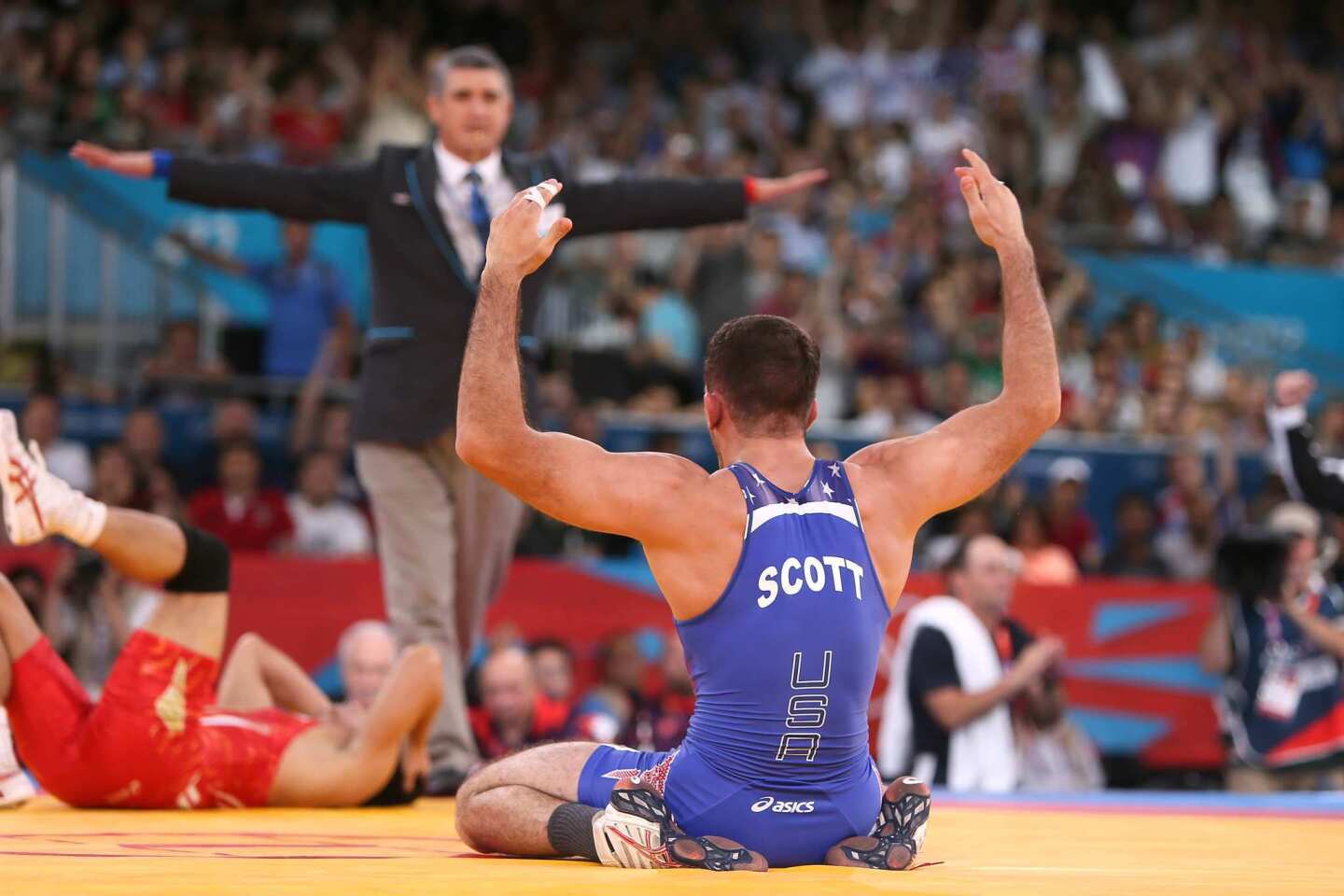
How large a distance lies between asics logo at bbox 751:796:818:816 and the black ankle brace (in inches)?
14.8

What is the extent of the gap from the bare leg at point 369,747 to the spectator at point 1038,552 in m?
5.11

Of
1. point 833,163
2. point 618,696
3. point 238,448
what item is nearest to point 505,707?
point 618,696

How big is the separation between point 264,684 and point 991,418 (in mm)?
2824

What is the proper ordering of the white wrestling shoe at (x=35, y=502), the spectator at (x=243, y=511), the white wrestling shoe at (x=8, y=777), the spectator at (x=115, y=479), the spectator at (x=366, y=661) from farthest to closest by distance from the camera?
1. the spectator at (x=243, y=511)
2. the spectator at (x=115, y=479)
3. the spectator at (x=366, y=661)
4. the white wrestling shoe at (x=8, y=777)
5. the white wrestling shoe at (x=35, y=502)

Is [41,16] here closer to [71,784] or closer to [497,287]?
[71,784]

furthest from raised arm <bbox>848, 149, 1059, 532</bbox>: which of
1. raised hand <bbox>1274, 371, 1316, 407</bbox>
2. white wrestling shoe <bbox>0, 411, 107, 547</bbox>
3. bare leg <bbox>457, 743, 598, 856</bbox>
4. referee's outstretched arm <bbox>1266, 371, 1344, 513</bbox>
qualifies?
referee's outstretched arm <bbox>1266, 371, 1344, 513</bbox>

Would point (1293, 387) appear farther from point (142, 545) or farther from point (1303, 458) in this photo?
point (142, 545)

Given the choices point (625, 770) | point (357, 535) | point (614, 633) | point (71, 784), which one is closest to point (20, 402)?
point (357, 535)

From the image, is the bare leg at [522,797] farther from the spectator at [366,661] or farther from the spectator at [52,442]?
the spectator at [52,442]

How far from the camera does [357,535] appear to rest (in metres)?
9.22

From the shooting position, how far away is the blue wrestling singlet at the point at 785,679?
11.3ft

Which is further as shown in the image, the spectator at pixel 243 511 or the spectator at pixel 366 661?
the spectator at pixel 243 511

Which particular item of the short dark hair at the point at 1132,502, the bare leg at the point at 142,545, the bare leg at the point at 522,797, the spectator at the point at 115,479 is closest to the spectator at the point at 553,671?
the spectator at the point at 115,479

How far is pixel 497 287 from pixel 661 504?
1.70 ft
